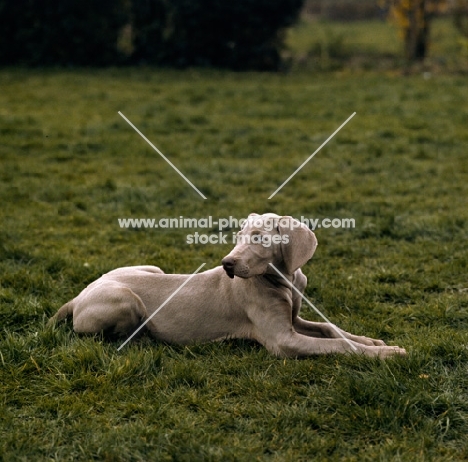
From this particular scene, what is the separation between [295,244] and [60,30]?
50.6 ft

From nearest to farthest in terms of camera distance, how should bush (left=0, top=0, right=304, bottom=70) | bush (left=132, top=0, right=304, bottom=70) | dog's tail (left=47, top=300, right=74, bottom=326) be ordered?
dog's tail (left=47, top=300, right=74, bottom=326), bush (left=132, top=0, right=304, bottom=70), bush (left=0, top=0, right=304, bottom=70)

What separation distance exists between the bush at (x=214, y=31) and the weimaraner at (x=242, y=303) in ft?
Answer: 45.6

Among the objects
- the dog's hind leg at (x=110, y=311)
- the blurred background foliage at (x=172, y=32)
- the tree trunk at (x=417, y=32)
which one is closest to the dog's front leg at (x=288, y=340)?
the dog's hind leg at (x=110, y=311)

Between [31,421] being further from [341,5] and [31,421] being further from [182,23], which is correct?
[341,5]

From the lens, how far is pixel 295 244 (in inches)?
188

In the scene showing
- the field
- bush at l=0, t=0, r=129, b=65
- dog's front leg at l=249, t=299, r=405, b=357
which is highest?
bush at l=0, t=0, r=129, b=65

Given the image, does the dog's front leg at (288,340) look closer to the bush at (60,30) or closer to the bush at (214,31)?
the bush at (214,31)

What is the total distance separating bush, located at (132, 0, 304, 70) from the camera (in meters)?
18.1

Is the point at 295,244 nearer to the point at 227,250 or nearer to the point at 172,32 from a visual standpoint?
the point at 227,250

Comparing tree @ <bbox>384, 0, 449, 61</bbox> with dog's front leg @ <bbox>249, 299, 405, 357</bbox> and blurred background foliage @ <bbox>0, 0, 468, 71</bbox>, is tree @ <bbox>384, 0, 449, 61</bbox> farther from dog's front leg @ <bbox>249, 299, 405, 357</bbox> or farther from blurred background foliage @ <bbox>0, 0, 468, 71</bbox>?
dog's front leg @ <bbox>249, 299, 405, 357</bbox>

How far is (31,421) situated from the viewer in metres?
4.23

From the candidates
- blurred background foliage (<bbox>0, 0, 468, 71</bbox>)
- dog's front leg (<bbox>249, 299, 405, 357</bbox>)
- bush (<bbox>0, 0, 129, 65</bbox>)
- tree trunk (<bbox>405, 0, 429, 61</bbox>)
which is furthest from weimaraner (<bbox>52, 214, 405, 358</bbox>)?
tree trunk (<bbox>405, 0, 429, 61</bbox>)

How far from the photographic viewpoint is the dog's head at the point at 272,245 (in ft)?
15.6

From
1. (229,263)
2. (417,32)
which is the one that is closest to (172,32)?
(417,32)
